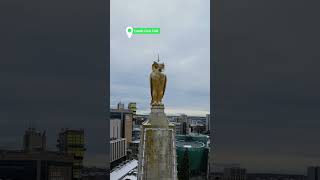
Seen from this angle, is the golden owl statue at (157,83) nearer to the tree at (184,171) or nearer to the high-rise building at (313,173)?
the high-rise building at (313,173)

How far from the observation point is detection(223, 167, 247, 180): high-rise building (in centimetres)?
2152

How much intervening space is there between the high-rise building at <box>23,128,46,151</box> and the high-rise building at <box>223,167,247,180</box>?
9555mm

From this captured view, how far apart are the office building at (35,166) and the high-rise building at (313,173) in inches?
618

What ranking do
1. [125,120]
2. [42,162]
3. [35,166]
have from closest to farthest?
[42,162]
[35,166]
[125,120]

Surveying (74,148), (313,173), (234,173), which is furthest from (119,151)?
(313,173)

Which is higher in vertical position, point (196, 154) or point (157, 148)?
point (157, 148)

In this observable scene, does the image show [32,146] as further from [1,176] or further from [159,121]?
[159,121]

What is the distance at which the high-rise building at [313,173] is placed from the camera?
61.6 feet

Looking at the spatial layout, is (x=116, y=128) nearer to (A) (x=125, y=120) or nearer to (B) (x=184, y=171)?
(A) (x=125, y=120)

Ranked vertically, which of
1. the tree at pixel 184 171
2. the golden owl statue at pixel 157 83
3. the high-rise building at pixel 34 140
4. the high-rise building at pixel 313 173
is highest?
the golden owl statue at pixel 157 83

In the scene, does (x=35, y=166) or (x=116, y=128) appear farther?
(x=116, y=128)

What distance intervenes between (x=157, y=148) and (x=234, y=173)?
852 cm

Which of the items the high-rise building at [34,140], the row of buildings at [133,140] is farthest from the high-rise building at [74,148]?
the row of buildings at [133,140]

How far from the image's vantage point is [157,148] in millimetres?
15836
